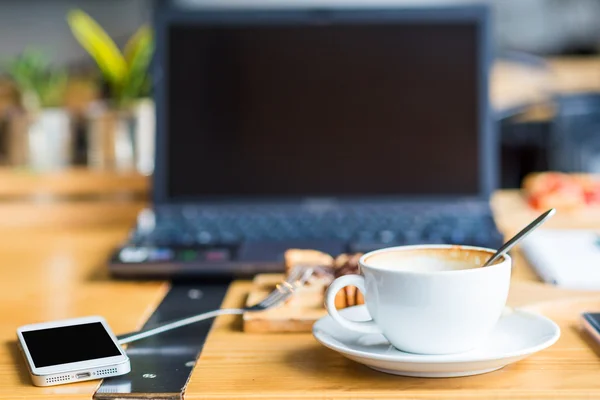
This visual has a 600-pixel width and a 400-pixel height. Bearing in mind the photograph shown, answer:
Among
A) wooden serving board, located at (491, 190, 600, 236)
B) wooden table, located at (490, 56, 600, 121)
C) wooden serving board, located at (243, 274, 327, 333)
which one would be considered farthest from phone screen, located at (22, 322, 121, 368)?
wooden table, located at (490, 56, 600, 121)

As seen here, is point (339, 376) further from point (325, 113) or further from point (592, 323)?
point (325, 113)

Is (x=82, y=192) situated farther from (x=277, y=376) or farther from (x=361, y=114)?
(x=277, y=376)

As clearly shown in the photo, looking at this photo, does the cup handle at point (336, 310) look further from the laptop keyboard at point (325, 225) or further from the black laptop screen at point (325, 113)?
the black laptop screen at point (325, 113)

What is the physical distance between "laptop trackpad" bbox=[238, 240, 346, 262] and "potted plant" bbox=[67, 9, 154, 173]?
1.52ft

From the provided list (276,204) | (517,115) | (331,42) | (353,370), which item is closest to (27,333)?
(353,370)

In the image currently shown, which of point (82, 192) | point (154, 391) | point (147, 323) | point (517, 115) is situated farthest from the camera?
point (517, 115)

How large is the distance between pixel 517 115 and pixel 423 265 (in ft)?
9.92

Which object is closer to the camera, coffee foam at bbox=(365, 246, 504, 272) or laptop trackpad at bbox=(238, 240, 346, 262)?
coffee foam at bbox=(365, 246, 504, 272)

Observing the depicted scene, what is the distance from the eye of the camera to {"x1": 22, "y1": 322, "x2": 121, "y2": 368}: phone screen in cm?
50

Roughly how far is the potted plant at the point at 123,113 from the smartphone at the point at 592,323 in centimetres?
80

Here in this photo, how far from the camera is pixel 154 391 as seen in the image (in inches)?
18.5

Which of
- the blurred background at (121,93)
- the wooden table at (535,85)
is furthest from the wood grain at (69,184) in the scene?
the wooden table at (535,85)

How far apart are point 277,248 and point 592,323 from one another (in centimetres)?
34

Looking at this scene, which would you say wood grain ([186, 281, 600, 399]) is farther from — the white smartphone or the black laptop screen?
the black laptop screen
